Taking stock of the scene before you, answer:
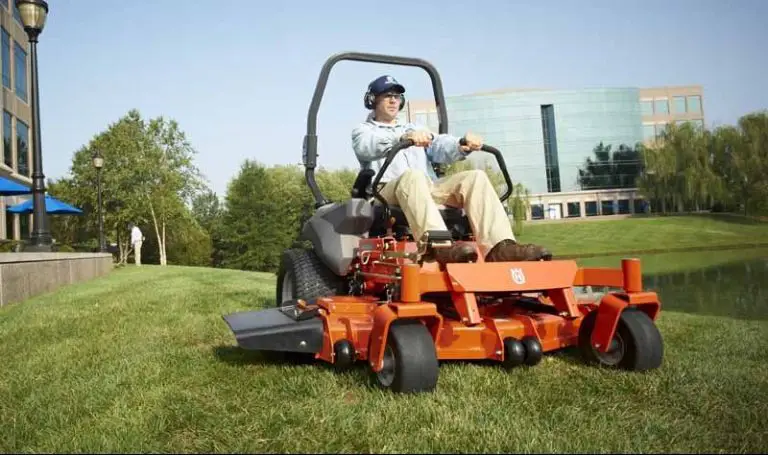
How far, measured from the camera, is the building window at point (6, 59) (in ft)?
76.4

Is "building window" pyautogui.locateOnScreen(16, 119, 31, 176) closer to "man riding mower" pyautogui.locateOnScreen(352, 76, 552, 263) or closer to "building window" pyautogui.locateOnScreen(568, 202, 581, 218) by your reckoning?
"man riding mower" pyautogui.locateOnScreen(352, 76, 552, 263)

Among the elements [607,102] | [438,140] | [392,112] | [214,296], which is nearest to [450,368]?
[438,140]

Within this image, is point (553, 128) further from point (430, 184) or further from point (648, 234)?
point (430, 184)

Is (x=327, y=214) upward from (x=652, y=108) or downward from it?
downward

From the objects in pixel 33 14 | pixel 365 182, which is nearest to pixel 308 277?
pixel 365 182

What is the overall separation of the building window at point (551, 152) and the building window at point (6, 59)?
57517 millimetres

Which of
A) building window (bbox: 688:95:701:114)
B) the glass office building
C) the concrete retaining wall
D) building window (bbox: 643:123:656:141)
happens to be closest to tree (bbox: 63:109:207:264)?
the concrete retaining wall

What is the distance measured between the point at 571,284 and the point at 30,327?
4860mm

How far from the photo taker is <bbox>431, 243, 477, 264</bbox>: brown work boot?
3256 millimetres

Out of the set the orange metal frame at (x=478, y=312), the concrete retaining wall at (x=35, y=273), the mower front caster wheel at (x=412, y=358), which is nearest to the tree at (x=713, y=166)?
the concrete retaining wall at (x=35, y=273)

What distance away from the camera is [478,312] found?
3.27 metres

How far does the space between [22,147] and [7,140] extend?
213cm

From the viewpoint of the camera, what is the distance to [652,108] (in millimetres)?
76688

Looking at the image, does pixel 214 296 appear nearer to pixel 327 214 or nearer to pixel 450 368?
pixel 327 214
